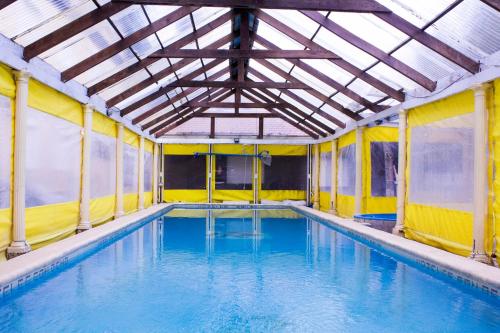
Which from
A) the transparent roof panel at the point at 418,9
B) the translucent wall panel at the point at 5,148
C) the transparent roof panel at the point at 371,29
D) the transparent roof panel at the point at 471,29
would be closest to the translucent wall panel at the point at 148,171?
the translucent wall panel at the point at 5,148

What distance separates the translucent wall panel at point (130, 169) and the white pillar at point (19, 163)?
6366 millimetres

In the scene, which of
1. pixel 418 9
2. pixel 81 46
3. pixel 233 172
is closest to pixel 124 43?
pixel 81 46

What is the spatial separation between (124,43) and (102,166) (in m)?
3.85

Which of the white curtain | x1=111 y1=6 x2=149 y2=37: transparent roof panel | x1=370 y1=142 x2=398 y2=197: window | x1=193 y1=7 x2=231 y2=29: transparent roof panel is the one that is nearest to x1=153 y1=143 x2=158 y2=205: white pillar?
x1=370 y1=142 x2=398 y2=197: window

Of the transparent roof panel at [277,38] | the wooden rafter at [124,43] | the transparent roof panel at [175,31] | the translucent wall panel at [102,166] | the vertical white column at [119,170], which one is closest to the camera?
the wooden rafter at [124,43]

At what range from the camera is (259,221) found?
40.8 feet

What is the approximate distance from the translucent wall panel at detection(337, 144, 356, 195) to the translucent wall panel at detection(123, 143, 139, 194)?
254 inches

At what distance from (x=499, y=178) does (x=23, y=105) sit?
645 cm

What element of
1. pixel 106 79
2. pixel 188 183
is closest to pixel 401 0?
pixel 106 79

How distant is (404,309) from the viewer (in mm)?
4445

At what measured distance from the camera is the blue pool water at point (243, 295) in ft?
12.8

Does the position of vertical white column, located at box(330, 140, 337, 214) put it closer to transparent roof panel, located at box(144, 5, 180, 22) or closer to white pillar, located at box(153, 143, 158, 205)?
white pillar, located at box(153, 143, 158, 205)

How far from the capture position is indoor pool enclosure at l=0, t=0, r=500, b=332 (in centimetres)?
448

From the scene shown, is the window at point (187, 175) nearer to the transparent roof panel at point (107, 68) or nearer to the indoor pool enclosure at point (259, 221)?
the indoor pool enclosure at point (259, 221)
